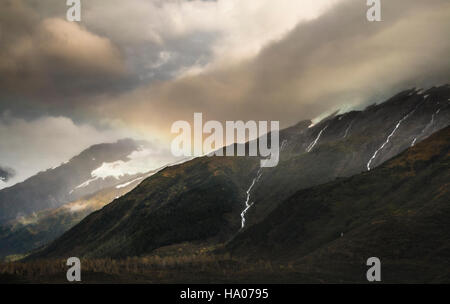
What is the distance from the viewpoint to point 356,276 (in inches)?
7766
